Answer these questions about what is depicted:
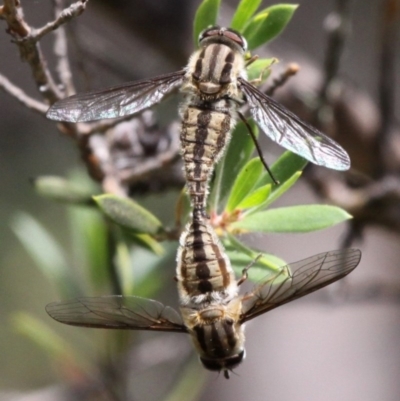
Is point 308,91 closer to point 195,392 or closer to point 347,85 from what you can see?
point 347,85

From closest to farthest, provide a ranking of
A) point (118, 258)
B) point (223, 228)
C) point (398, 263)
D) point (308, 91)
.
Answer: point (223, 228) → point (118, 258) → point (308, 91) → point (398, 263)

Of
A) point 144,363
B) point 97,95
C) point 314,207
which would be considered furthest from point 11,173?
point 314,207

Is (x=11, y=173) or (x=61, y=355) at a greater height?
(x=11, y=173)

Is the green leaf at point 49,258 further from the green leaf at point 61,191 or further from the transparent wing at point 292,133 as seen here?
the transparent wing at point 292,133

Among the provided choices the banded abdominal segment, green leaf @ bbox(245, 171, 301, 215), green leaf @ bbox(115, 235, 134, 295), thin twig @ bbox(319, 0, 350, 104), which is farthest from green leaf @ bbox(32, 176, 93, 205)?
thin twig @ bbox(319, 0, 350, 104)

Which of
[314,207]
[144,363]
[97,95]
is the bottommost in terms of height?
[144,363]

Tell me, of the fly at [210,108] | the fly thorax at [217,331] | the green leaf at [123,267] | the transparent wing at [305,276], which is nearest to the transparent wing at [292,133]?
the fly at [210,108]
